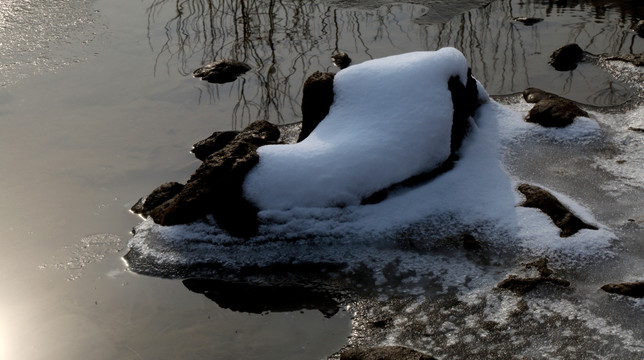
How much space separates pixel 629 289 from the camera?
383cm

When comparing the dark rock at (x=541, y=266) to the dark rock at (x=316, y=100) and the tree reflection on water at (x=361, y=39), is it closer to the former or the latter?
the dark rock at (x=316, y=100)

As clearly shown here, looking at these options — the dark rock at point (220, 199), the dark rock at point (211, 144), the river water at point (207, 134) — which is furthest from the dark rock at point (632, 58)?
the dark rock at point (220, 199)

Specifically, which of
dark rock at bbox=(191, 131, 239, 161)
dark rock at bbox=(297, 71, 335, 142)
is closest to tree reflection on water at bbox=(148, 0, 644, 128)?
dark rock at bbox=(191, 131, 239, 161)

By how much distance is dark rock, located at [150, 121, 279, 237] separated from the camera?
180 inches

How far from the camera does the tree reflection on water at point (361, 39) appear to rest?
633 cm

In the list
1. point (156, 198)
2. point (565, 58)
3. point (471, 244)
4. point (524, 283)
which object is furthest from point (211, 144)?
point (565, 58)

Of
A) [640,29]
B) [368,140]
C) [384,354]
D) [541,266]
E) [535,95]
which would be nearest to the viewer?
[384,354]

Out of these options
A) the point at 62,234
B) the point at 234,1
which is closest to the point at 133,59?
the point at 234,1

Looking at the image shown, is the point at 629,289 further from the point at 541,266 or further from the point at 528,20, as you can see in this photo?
the point at 528,20

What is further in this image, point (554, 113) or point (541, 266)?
point (554, 113)

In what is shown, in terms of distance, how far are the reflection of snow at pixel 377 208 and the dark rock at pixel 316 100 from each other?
0.49ft

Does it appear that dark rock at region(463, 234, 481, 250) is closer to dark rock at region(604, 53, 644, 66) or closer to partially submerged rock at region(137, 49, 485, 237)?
partially submerged rock at region(137, 49, 485, 237)

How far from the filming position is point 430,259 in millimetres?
4277

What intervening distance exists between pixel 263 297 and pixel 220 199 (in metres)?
0.75
